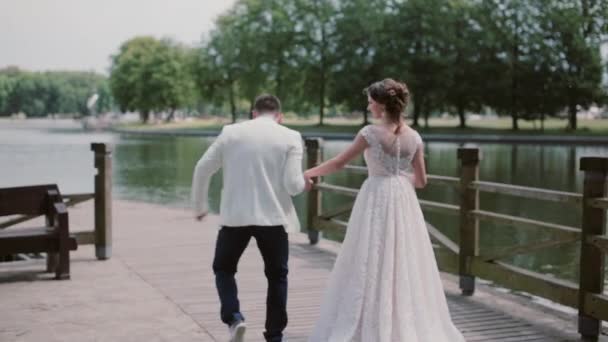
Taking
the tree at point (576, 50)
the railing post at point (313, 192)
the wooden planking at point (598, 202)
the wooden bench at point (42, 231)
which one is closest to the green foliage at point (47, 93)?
the tree at point (576, 50)

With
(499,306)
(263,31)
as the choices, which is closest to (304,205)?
(499,306)

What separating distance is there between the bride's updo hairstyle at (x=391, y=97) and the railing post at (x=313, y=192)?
14.8 feet

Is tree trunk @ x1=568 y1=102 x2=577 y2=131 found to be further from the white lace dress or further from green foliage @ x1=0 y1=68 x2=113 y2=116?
green foliage @ x1=0 y1=68 x2=113 y2=116

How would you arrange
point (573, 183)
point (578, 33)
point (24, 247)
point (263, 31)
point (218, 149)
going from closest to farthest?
point (218, 149), point (24, 247), point (573, 183), point (578, 33), point (263, 31)

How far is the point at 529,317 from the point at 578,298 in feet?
2.16

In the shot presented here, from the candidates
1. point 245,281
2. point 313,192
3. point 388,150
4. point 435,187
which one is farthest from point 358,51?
point 388,150

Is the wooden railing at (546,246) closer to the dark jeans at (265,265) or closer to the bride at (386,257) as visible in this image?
the bride at (386,257)

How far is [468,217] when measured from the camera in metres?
6.89

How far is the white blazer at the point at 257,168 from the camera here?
4754 mm

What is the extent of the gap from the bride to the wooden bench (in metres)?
3.24

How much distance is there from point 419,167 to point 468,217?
6.65 feet

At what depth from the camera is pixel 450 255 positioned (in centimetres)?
746

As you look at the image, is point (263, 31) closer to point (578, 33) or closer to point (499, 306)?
point (578, 33)

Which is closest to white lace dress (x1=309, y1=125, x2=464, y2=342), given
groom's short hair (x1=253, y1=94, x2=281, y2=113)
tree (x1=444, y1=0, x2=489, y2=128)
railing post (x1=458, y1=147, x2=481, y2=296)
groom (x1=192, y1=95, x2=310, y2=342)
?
groom (x1=192, y1=95, x2=310, y2=342)
